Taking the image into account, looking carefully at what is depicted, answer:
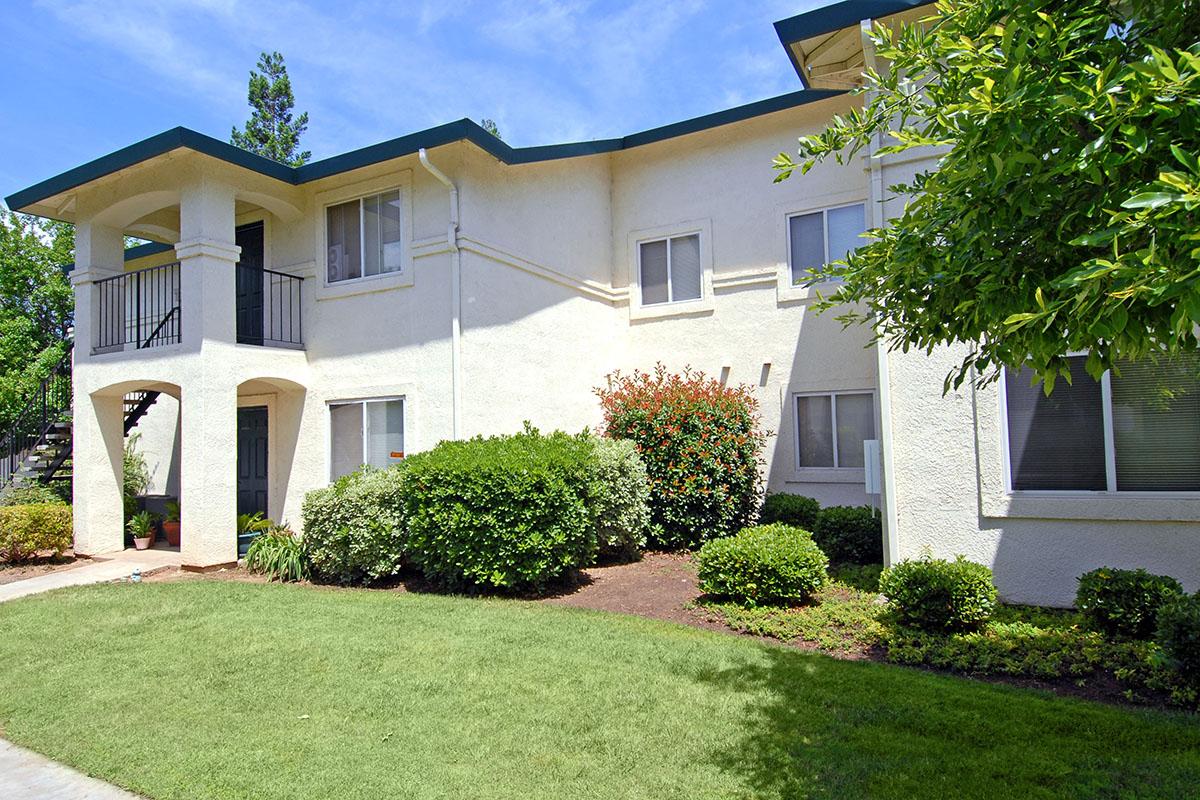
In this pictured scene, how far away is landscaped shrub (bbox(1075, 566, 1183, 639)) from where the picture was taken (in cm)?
621

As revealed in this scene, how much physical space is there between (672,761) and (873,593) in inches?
186

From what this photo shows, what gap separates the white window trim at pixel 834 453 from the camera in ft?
39.2

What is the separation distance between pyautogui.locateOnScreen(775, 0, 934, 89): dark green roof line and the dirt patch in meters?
12.9

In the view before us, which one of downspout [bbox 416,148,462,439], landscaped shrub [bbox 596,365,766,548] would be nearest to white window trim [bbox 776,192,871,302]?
landscaped shrub [bbox 596,365,766,548]

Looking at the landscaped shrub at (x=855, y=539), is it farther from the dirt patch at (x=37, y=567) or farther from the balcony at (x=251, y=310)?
the dirt patch at (x=37, y=567)

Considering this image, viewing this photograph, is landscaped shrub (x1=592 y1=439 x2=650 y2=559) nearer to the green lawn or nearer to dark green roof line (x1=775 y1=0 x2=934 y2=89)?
the green lawn

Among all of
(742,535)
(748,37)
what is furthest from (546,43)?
(742,535)

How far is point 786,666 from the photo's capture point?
6105 mm

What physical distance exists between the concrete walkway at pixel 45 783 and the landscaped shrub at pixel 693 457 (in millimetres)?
7880

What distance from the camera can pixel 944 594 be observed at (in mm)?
6688

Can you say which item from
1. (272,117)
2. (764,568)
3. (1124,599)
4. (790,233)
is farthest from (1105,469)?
(272,117)

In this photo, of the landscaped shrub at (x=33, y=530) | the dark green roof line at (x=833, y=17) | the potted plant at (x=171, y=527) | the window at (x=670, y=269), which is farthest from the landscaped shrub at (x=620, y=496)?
the landscaped shrub at (x=33, y=530)

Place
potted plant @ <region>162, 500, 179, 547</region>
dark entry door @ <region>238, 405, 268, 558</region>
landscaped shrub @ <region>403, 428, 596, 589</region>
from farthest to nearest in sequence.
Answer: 1. potted plant @ <region>162, 500, 179, 547</region>
2. dark entry door @ <region>238, 405, 268, 558</region>
3. landscaped shrub @ <region>403, 428, 596, 589</region>

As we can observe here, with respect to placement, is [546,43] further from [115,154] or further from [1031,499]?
[1031,499]
